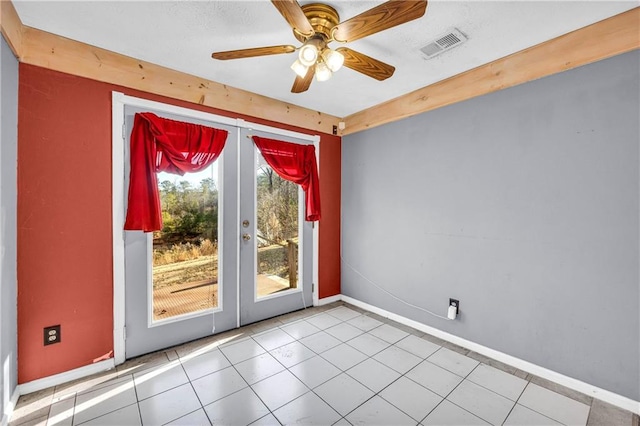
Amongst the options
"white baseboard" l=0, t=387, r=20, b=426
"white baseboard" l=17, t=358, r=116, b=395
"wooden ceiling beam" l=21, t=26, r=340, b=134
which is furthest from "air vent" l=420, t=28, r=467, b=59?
"white baseboard" l=0, t=387, r=20, b=426

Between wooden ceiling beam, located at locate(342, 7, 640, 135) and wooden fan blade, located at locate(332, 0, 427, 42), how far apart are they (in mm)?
1348

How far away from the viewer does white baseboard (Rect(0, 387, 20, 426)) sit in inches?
62.5

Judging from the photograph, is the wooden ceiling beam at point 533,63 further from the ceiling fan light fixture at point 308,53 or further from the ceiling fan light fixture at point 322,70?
the ceiling fan light fixture at point 308,53

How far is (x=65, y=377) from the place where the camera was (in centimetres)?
200

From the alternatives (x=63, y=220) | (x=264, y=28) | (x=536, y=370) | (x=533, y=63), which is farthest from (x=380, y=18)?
(x=536, y=370)

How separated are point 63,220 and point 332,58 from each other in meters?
2.21

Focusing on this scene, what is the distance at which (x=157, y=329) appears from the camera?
7.88 ft

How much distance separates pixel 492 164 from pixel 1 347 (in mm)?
3610

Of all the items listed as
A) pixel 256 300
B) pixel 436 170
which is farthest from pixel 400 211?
pixel 256 300

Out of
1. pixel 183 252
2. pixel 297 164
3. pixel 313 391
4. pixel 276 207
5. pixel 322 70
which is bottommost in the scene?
pixel 313 391

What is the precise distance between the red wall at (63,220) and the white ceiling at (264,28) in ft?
1.33

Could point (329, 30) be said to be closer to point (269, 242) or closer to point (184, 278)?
point (269, 242)

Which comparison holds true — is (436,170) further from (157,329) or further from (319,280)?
(157,329)

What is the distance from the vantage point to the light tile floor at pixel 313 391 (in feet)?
5.54
